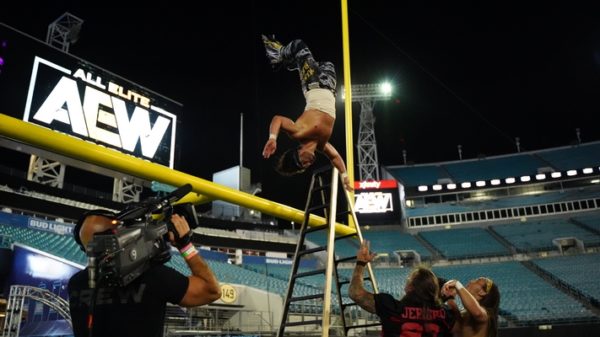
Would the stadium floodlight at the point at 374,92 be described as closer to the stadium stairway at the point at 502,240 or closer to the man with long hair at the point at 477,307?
the stadium stairway at the point at 502,240

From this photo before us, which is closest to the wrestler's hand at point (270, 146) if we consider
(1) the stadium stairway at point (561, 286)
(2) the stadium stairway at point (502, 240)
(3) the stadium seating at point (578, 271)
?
(1) the stadium stairway at point (561, 286)

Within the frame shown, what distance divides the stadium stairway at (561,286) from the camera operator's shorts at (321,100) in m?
19.7

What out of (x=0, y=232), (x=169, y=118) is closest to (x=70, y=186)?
(x=0, y=232)

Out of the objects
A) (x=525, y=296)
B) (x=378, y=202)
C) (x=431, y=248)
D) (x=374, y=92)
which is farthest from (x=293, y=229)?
(x=525, y=296)

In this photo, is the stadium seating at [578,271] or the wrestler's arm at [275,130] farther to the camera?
the stadium seating at [578,271]

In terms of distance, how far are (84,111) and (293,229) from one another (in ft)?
64.8

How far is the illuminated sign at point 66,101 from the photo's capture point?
36.5 feet

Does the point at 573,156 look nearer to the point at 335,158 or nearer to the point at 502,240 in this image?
the point at 502,240

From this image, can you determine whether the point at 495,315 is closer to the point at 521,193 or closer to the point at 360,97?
the point at 360,97

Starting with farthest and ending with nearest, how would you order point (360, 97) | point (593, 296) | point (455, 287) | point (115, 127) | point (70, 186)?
point (360, 97)
point (70, 186)
point (593, 296)
point (115, 127)
point (455, 287)

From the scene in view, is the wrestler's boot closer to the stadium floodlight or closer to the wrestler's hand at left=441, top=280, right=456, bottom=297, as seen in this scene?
the wrestler's hand at left=441, top=280, right=456, bottom=297

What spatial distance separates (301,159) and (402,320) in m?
1.66

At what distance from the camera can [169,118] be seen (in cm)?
1489

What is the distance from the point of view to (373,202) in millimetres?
27781
